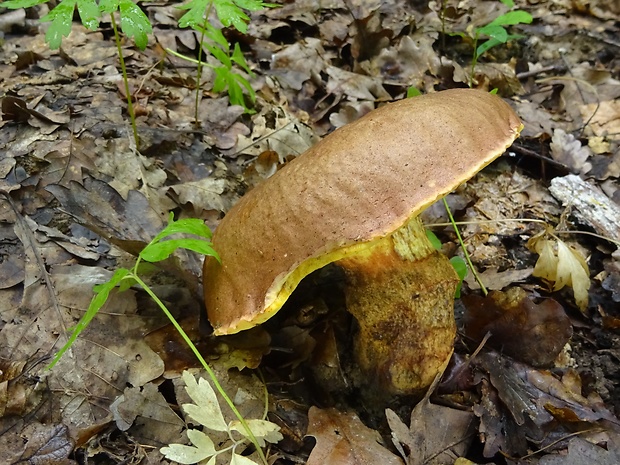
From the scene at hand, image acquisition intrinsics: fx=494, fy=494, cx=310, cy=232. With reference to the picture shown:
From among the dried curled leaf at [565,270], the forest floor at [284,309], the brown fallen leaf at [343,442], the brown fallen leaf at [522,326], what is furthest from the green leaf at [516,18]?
the brown fallen leaf at [343,442]

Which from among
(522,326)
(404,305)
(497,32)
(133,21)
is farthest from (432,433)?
(497,32)

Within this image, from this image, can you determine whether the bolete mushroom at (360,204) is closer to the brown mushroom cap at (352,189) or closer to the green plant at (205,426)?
the brown mushroom cap at (352,189)

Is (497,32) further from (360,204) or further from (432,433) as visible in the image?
(432,433)

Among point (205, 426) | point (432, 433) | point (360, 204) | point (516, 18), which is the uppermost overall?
point (360, 204)

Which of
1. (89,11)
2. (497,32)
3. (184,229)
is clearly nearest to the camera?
(184,229)

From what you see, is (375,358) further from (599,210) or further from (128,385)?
(599,210)

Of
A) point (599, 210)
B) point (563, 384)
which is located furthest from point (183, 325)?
point (599, 210)
